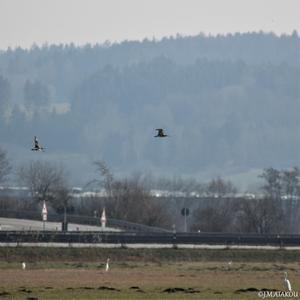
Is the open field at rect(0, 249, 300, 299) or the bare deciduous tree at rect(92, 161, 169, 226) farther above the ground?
the bare deciduous tree at rect(92, 161, 169, 226)

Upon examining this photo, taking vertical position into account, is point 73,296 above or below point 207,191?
below

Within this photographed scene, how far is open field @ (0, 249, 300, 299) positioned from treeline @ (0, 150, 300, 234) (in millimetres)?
30079

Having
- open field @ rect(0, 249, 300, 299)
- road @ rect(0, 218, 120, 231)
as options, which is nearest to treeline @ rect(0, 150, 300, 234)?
road @ rect(0, 218, 120, 231)

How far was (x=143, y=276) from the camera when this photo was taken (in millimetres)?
58719

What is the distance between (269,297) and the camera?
48750mm

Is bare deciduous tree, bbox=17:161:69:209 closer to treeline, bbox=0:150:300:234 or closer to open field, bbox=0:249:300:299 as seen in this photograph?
treeline, bbox=0:150:300:234

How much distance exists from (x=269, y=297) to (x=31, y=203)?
6439 cm

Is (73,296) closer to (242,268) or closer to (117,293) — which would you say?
(117,293)

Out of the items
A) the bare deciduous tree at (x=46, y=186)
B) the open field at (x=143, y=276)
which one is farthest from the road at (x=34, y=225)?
the open field at (x=143, y=276)

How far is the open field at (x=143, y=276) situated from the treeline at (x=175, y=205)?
30079 mm

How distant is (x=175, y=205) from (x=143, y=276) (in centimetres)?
7319

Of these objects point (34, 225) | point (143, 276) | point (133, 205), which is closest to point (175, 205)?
point (133, 205)

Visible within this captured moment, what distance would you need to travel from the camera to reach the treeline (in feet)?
346

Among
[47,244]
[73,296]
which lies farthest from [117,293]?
[47,244]
